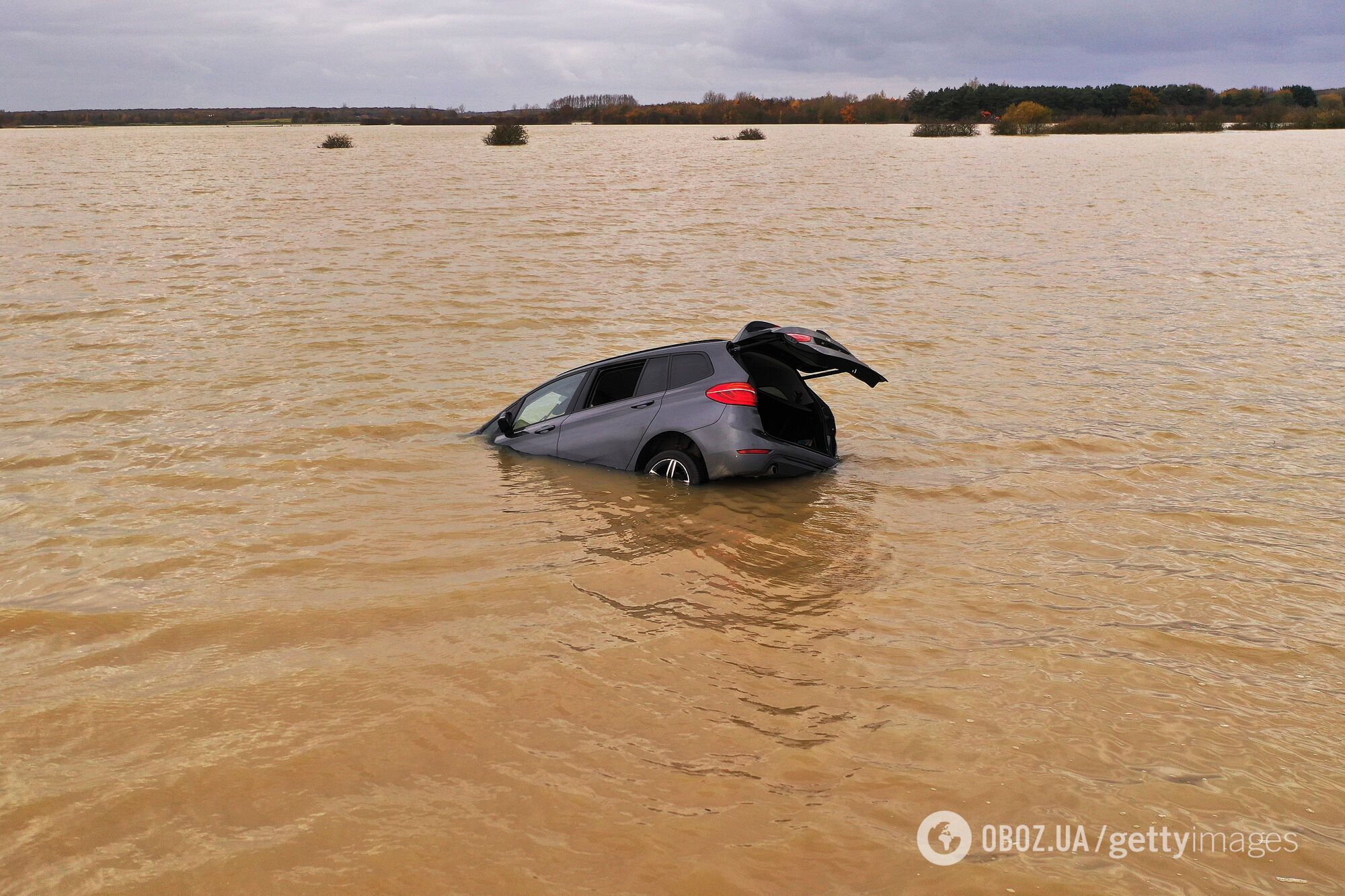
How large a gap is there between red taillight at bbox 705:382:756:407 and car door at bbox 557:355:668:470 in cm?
75

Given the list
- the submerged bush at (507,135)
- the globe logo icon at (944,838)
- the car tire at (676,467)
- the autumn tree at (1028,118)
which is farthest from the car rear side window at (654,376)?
the autumn tree at (1028,118)

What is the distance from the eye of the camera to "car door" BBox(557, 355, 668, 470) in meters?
9.96

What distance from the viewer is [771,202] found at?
4469cm

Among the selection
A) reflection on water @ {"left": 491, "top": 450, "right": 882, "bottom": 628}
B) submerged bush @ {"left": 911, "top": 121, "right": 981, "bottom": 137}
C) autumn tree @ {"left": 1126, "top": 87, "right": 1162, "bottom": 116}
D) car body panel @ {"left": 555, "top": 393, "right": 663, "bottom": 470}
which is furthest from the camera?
autumn tree @ {"left": 1126, "top": 87, "right": 1162, "bottom": 116}

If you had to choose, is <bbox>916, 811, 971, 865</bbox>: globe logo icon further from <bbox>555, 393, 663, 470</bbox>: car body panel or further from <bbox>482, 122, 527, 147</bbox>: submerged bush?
<bbox>482, 122, 527, 147</bbox>: submerged bush

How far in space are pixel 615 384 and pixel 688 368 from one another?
1.08m

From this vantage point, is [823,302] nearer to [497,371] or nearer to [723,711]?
[497,371]

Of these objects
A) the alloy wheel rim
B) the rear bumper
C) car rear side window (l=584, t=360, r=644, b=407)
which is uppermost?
car rear side window (l=584, t=360, r=644, b=407)

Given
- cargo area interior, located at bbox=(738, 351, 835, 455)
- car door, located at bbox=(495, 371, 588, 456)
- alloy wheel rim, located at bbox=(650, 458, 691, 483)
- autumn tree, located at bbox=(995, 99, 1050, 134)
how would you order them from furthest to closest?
1. autumn tree, located at bbox=(995, 99, 1050, 134)
2. car door, located at bbox=(495, 371, 588, 456)
3. cargo area interior, located at bbox=(738, 351, 835, 455)
4. alloy wheel rim, located at bbox=(650, 458, 691, 483)

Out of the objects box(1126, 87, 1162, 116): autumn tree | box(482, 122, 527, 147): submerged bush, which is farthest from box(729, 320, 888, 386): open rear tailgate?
box(1126, 87, 1162, 116): autumn tree

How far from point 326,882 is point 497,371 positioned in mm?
12566

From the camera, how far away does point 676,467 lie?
31.7 ft

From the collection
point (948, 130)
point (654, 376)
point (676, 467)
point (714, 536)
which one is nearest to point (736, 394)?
point (676, 467)

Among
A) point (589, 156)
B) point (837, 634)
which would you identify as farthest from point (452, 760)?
point (589, 156)
